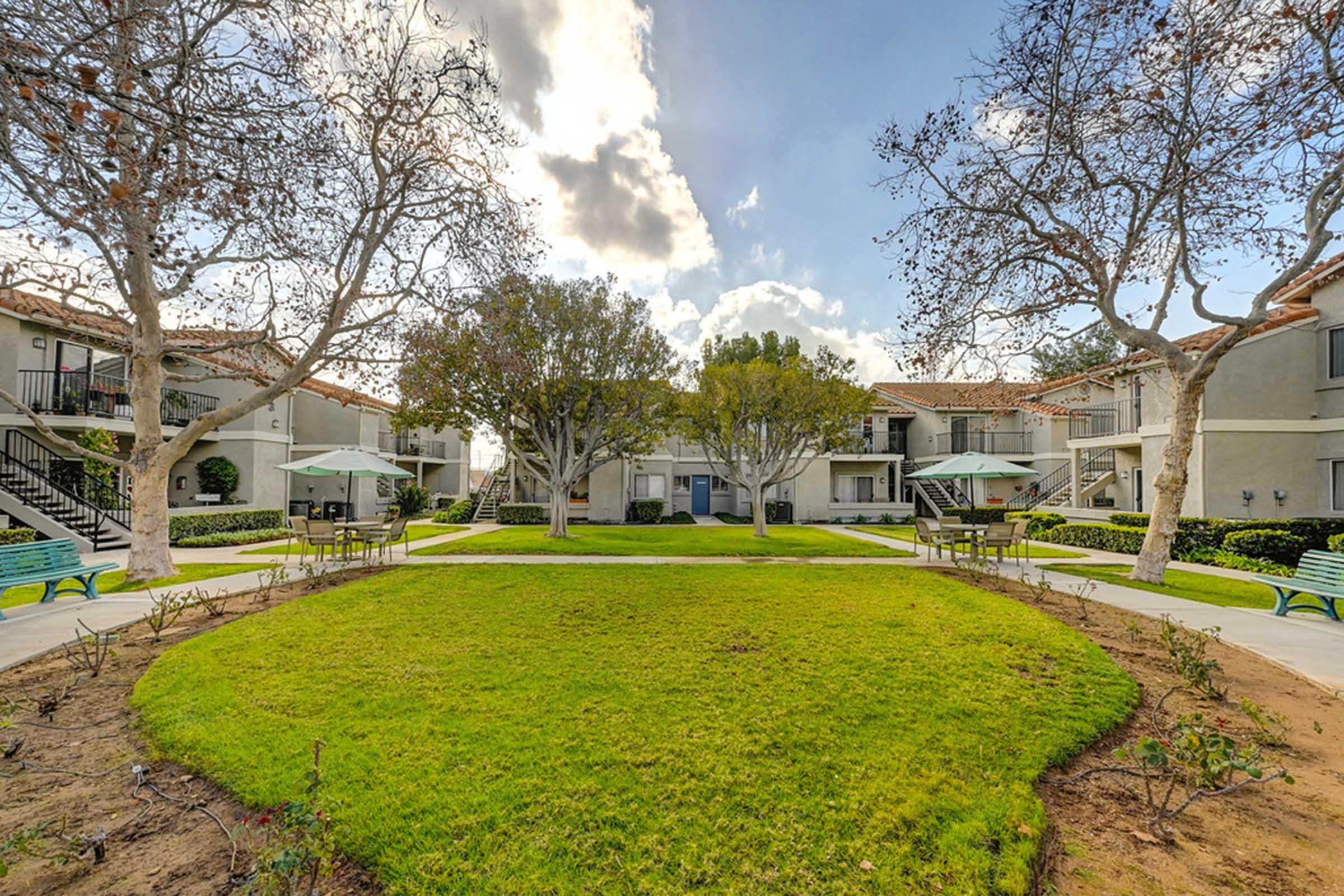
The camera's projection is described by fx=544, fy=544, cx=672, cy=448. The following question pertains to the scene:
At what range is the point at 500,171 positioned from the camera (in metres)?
11.1

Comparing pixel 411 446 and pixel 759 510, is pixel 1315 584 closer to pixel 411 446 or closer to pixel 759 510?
pixel 759 510

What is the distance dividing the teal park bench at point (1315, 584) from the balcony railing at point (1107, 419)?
11.4m

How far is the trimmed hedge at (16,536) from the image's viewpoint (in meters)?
12.8

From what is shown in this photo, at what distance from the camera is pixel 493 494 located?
97.0ft

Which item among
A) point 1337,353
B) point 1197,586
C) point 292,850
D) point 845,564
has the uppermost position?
point 1337,353

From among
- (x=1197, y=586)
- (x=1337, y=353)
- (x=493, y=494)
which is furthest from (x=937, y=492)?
(x=493, y=494)

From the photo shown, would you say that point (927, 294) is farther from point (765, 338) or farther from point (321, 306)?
point (765, 338)

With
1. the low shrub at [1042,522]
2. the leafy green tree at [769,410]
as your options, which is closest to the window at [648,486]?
the leafy green tree at [769,410]

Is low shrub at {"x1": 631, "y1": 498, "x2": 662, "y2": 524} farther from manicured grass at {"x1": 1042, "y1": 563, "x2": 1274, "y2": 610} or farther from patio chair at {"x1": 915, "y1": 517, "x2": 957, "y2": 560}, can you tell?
manicured grass at {"x1": 1042, "y1": 563, "x2": 1274, "y2": 610}

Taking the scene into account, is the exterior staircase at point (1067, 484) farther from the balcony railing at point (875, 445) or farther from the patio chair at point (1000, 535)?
the patio chair at point (1000, 535)

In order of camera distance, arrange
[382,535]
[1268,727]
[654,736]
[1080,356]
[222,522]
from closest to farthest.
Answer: [654,736]
[1268,727]
[382,535]
[222,522]
[1080,356]

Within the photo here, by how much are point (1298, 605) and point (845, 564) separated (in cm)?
726

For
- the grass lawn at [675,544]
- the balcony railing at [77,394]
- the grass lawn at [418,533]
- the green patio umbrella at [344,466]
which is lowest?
the grass lawn at [418,533]

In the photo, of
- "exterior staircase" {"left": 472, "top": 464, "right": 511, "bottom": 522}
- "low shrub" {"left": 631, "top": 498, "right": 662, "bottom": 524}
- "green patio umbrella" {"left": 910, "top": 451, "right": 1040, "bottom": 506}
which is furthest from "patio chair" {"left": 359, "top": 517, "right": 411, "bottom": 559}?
"low shrub" {"left": 631, "top": 498, "right": 662, "bottom": 524}
